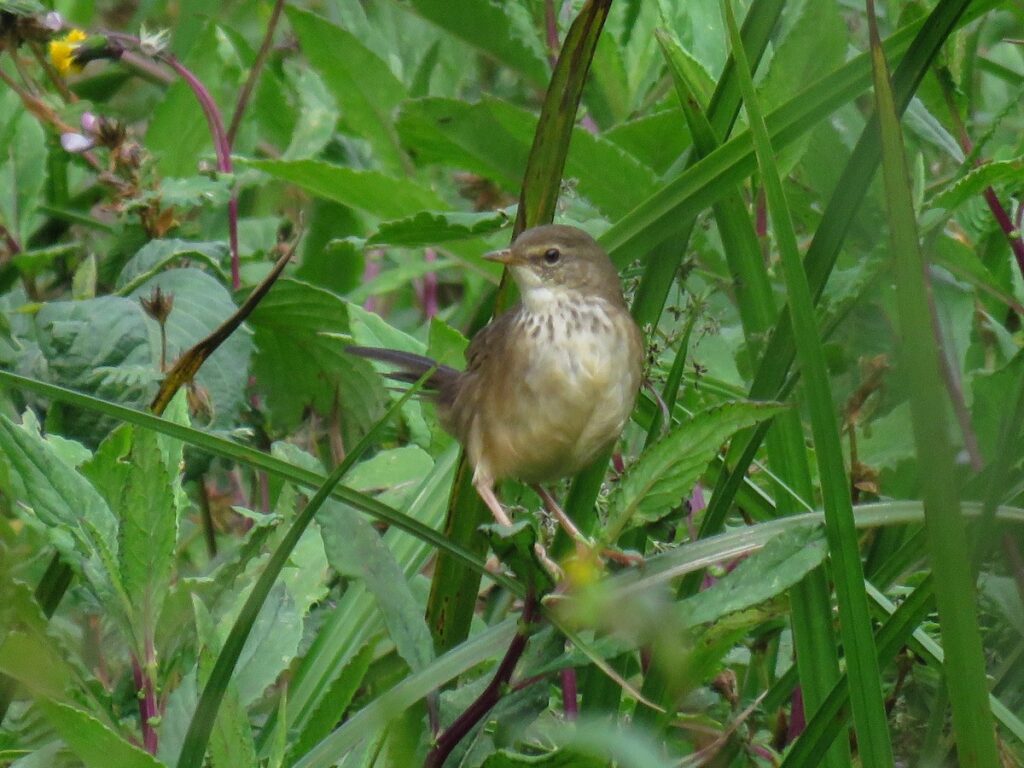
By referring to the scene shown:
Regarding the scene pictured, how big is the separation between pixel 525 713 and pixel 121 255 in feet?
6.15

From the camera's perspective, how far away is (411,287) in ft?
14.2

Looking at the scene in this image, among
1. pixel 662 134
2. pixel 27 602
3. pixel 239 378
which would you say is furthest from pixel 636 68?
pixel 27 602

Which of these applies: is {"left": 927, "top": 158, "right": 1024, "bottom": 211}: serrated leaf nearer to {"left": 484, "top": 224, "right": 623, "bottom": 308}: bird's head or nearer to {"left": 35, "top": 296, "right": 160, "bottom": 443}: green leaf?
{"left": 484, "top": 224, "right": 623, "bottom": 308}: bird's head

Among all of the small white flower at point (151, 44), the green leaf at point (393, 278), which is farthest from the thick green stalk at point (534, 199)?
the small white flower at point (151, 44)

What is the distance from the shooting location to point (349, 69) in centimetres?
352

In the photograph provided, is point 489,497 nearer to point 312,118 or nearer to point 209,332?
point 209,332

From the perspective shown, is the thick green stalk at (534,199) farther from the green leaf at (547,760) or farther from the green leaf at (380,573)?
the green leaf at (547,760)

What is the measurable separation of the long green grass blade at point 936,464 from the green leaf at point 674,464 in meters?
0.16

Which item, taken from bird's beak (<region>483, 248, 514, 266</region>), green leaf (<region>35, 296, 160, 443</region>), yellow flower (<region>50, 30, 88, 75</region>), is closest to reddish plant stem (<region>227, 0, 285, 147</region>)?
yellow flower (<region>50, 30, 88, 75</region>)

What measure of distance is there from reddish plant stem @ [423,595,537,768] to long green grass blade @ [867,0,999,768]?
0.45 m

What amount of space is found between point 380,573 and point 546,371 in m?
0.83

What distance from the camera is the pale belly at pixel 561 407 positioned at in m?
2.38

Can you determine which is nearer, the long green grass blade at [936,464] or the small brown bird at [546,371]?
the long green grass blade at [936,464]

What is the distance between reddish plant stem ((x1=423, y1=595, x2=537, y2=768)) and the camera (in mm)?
1684
